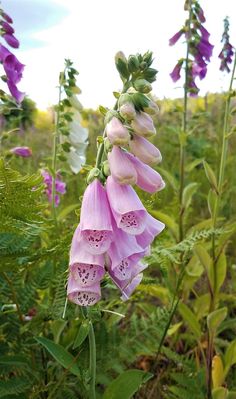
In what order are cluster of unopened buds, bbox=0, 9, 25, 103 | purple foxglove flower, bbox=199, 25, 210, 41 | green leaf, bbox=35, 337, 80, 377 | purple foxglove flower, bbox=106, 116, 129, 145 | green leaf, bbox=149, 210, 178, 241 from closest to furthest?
purple foxglove flower, bbox=106, 116, 129, 145 < green leaf, bbox=35, 337, 80, 377 < cluster of unopened buds, bbox=0, 9, 25, 103 < green leaf, bbox=149, 210, 178, 241 < purple foxglove flower, bbox=199, 25, 210, 41

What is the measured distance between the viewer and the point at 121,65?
4.06ft

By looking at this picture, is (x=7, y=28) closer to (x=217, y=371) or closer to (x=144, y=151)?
(x=144, y=151)

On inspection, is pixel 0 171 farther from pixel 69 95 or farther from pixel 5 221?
pixel 69 95

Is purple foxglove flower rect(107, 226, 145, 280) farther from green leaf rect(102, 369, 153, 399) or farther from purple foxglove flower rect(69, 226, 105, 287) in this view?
green leaf rect(102, 369, 153, 399)

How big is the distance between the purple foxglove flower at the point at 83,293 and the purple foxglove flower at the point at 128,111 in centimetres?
38

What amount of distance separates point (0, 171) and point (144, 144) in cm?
36

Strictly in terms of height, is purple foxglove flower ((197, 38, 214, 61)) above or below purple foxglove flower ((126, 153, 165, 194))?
above

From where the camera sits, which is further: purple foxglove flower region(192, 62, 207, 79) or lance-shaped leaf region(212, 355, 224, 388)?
purple foxglove flower region(192, 62, 207, 79)

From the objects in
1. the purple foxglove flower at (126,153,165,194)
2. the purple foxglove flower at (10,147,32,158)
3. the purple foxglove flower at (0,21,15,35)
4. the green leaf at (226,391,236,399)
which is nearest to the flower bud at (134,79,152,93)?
the purple foxglove flower at (126,153,165,194)

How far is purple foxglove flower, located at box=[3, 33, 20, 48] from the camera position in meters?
1.96

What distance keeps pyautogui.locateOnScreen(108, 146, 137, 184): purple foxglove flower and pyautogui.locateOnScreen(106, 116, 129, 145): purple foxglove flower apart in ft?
0.13

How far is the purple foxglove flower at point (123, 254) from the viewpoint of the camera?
120 centimetres

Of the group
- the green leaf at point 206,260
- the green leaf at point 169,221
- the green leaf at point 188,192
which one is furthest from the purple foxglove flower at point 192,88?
the green leaf at point 206,260

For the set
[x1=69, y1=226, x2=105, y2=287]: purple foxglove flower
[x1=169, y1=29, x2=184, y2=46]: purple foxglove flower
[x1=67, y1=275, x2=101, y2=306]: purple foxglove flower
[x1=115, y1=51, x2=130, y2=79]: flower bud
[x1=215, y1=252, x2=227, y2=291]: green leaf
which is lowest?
[x1=215, y1=252, x2=227, y2=291]: green leaf
